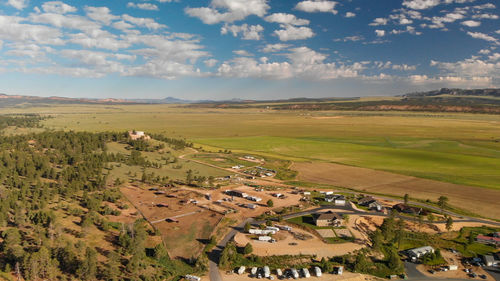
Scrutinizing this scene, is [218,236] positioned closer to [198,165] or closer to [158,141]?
[198,165]

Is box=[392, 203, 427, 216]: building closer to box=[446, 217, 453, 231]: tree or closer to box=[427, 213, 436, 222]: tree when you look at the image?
box=[427, 213, 436, 222]: tree

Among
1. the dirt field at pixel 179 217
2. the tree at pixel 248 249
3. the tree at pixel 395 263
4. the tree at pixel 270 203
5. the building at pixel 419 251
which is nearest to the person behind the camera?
the tree at pixel 395 263

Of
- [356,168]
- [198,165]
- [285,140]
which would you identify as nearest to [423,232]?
[356,168]

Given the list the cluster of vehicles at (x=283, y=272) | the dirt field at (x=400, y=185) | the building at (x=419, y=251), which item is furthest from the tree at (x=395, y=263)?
the dirt field at (x=400, y=185)

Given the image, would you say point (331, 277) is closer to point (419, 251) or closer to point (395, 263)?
point (395, 263)

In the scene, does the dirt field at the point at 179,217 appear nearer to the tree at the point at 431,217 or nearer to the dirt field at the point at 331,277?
the dirt field at the point at 331,277

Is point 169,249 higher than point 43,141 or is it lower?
lower
